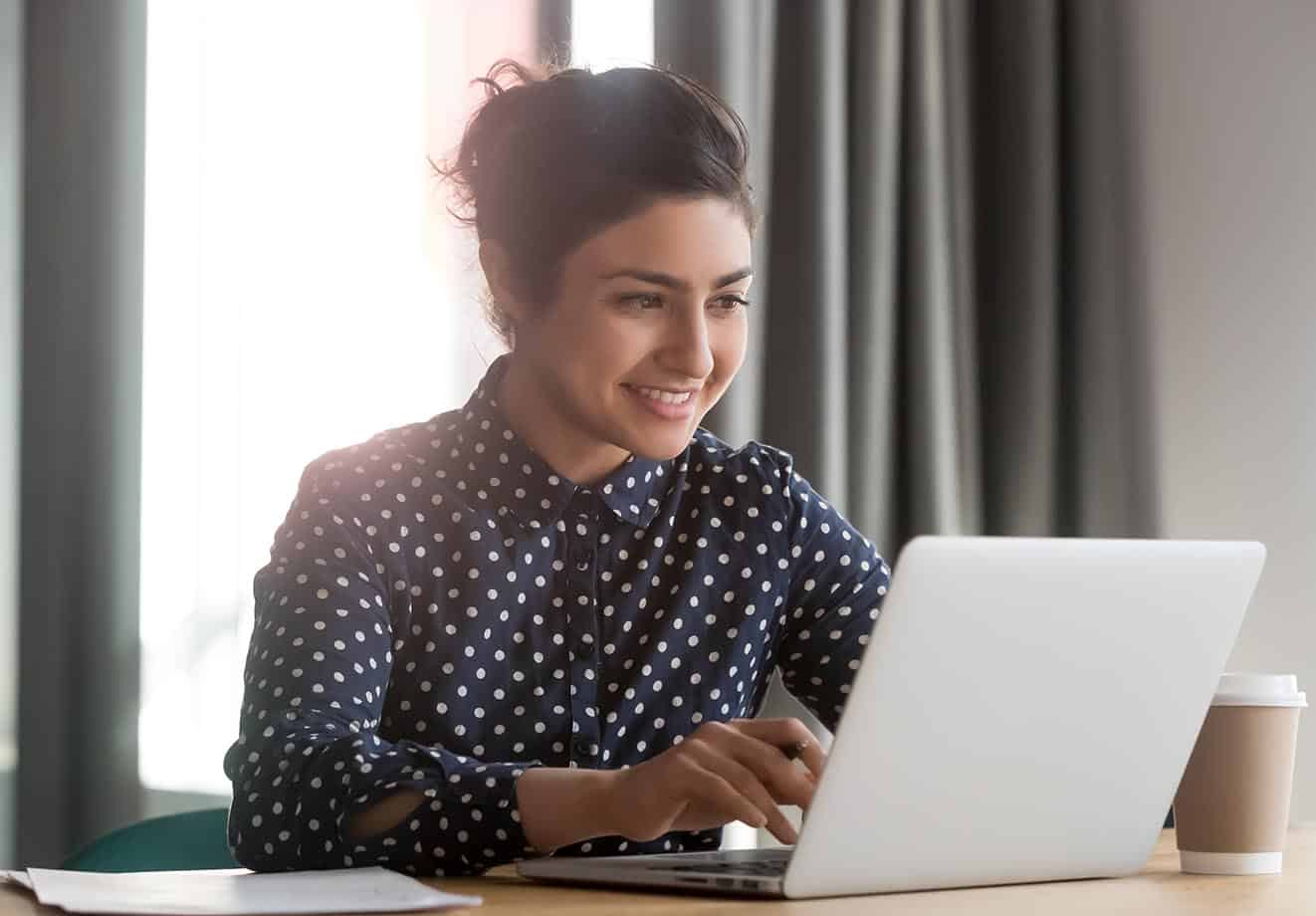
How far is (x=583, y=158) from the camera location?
149cm

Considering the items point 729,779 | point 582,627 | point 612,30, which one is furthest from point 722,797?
point 612,30

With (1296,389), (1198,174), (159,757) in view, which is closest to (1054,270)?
(1198,174)

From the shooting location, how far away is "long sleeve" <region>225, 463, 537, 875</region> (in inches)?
42.5

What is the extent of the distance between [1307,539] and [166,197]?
66.0 inches

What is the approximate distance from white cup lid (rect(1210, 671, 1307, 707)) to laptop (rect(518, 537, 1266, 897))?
3 centimetres

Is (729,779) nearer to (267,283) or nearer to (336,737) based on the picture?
(336,737)

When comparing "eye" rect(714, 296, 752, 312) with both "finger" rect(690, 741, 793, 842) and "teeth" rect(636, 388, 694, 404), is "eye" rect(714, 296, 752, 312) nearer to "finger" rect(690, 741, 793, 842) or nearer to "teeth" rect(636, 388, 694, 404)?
"teeth" rect(636, 388, 694, 404)

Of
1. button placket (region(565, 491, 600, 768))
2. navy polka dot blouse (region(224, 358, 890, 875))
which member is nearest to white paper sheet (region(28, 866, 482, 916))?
navy polka dot blouse (region(224, 358, 890, 875))

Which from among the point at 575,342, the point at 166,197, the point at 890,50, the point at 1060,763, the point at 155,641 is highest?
the point at 890,50

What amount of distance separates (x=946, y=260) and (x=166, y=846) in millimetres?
1599

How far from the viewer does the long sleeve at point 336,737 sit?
108 cm

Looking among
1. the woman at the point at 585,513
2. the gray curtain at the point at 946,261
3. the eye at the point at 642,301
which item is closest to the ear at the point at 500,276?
the woman at the point at 585,513

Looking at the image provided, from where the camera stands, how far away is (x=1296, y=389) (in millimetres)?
2402

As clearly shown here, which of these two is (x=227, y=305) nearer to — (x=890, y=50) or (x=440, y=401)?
(x=440, y=401)
